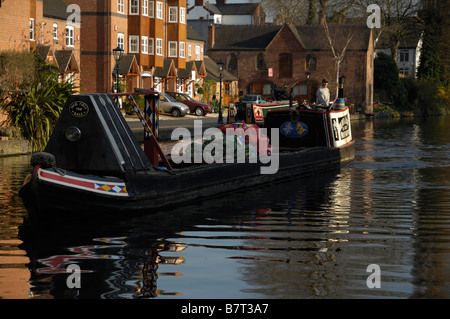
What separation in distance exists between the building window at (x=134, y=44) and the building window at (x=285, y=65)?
2773 centimetres

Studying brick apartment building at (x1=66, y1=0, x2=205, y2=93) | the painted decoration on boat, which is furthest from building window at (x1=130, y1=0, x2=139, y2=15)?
the painted decoration on boat

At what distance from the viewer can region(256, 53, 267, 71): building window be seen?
8600cm

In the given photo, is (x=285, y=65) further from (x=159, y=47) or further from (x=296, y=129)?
(x=296, y=129)

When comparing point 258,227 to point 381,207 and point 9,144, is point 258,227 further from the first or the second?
point 9,144

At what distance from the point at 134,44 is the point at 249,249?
49839 millimetres

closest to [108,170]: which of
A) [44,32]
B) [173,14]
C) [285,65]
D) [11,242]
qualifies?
[11,242]

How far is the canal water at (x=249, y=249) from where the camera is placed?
891 centimetres

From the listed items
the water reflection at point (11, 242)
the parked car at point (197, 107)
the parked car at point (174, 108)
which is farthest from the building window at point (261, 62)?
the water reflection at point (11, 242)

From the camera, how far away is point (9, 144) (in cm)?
2558

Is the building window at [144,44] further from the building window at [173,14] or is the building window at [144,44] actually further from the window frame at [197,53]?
the window frame at [197,53]

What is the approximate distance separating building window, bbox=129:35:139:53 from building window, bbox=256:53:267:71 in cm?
2831

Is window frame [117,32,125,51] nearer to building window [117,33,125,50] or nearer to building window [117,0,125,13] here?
building window [117,33,125,50]

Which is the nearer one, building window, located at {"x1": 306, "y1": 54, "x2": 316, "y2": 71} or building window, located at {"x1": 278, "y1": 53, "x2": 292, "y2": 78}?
building window, located at {"x1": 306, "y1": 54, "x2": 316, "y2": 71}

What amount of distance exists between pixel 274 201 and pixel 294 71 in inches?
2670
